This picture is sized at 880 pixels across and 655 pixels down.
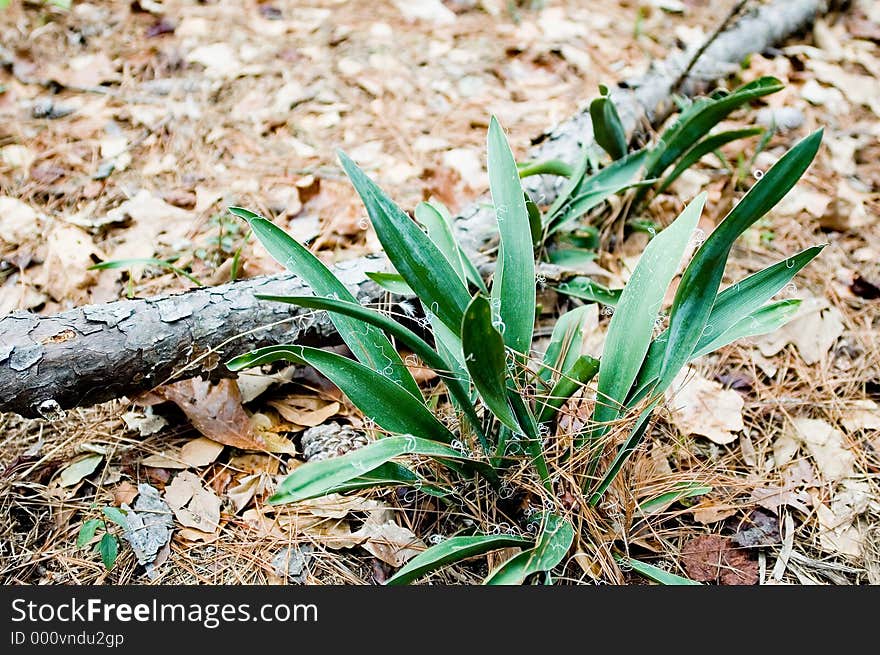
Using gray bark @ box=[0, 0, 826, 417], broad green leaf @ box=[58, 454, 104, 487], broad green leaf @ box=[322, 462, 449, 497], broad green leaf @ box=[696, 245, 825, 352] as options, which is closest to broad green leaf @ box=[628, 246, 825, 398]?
broad green leaf @ box=[696, 245, 825, 352]

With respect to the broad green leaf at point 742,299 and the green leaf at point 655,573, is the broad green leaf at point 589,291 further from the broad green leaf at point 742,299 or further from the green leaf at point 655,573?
the green leaf at point 655,573

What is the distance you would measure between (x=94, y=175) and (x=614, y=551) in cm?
176

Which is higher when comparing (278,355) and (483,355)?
(483,355)

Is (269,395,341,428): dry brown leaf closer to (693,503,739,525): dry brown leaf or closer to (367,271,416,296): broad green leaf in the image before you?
(367,271,416,296): broad green leaf

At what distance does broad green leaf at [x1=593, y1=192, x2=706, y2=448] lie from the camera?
1202 millimetres

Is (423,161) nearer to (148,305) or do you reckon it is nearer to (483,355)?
(148,305)

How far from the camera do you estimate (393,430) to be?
1.18 m

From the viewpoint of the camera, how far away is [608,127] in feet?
5.86

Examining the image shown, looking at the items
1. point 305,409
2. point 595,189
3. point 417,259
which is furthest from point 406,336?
point 595,189

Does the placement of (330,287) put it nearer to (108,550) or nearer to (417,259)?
(417,259)

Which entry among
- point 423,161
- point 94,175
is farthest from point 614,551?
point 94,175

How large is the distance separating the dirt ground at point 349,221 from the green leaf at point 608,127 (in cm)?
28

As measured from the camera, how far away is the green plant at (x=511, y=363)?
1.08 m

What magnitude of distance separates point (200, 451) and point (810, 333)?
142 centimetres
